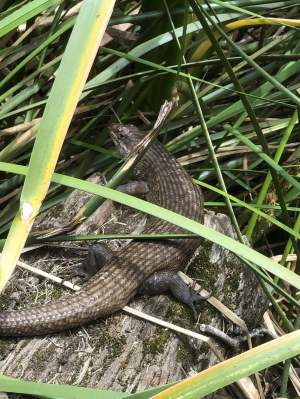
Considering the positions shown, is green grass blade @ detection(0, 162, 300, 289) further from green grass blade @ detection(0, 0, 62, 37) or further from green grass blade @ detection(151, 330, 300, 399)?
green grass blade @ detection(0, 0, 62, 37)

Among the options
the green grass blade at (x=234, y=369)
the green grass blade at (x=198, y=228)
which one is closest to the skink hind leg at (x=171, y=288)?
the green grass blade at (x=198, y=228)

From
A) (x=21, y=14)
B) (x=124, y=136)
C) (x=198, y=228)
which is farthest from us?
(x=124, y=136)

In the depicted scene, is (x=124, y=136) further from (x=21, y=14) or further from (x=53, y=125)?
(x=53, y=125)

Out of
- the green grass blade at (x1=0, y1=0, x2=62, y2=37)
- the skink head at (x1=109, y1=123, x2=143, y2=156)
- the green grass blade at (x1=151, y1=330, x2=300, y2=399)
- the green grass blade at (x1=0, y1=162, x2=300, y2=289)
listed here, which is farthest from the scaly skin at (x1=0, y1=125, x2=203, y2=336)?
the green grass blade at (x1=151, y1=330, x2=300, y2=399)

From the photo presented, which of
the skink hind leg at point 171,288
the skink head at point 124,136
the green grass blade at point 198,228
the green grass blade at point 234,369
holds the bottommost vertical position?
the green grass blade at point 234,369

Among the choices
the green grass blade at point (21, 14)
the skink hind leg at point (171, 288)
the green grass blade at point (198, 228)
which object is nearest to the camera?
the green grass blade at point (198, 228)

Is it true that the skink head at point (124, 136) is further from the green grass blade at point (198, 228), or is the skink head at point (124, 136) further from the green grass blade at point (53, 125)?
the green grass blade at point (53, 125)

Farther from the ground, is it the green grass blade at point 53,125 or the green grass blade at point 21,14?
the green grass blade at point 21,14

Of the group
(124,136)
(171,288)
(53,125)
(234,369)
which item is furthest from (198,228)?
(124,136)
